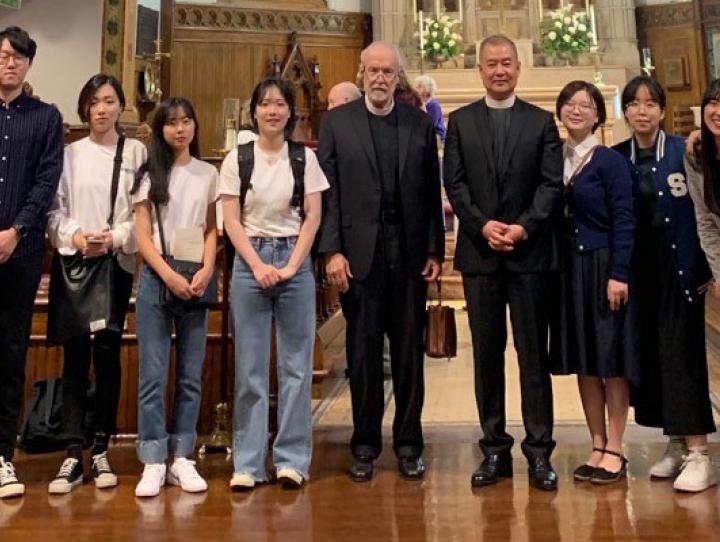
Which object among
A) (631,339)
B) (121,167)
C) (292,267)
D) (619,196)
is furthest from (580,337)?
(121,167)

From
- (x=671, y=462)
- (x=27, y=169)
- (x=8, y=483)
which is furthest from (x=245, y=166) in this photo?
(x=671, y=462)

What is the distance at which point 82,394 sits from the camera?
8.54 feet

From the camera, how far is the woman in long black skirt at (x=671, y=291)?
247cm

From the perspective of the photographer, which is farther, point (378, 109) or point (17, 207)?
point (378, 109)

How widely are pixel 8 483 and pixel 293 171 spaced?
1.42 meters

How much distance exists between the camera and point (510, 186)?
2.53m

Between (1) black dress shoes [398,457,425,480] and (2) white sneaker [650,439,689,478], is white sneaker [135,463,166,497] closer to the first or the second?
(1) black dress shoes [398,457,425,480]

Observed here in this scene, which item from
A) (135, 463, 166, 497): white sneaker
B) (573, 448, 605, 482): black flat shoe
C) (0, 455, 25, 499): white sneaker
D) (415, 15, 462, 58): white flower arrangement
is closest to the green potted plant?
(415, 15, 462, 58): white flower arrangement

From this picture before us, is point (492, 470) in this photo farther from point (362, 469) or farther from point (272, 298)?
point (272, 298)

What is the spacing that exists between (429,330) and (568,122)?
874 mm

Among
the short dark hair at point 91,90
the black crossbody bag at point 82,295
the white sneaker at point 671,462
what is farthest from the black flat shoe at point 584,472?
the short dark hair at point 91,90

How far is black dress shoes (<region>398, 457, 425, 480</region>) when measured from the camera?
8.50 feet

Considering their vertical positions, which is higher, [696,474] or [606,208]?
Result: [606,208]

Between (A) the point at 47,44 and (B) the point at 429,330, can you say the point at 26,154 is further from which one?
(A) the point at 47,44
